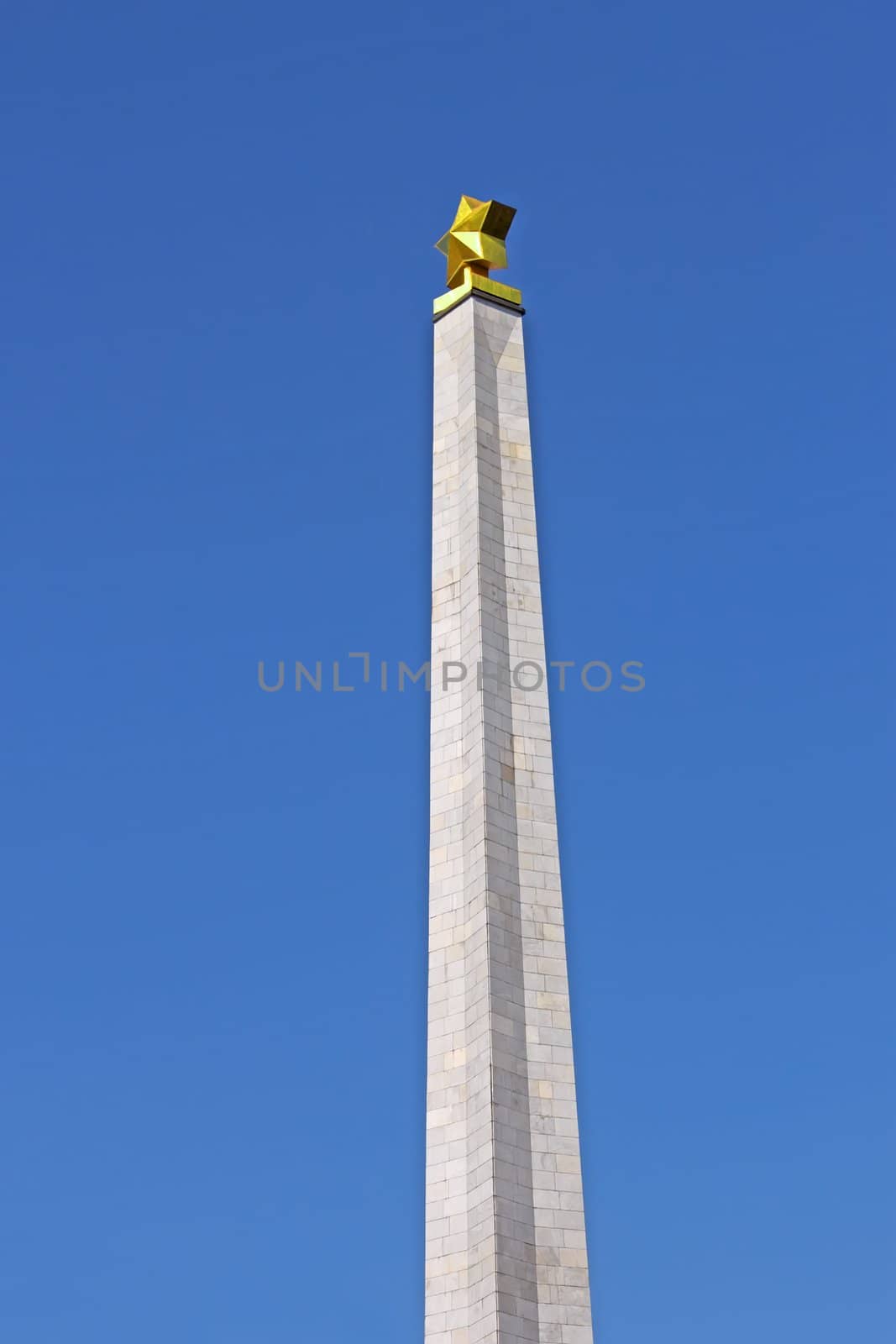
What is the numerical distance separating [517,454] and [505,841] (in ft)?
23.2

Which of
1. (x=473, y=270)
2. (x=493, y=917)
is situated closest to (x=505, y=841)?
(x=493, y=917)

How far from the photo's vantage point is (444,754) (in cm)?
2794

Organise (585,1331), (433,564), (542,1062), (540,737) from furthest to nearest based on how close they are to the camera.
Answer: (433,564) < (540,737) < (542,1062) < (585,1331)

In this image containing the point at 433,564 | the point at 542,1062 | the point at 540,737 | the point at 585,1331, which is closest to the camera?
the point at 585,1331

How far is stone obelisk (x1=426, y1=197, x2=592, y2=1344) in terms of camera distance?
929 inches

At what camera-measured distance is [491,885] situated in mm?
25703

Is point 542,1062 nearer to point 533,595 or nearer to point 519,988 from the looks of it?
point 519,988

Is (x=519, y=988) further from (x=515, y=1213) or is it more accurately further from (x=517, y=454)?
(x=517, y=454)

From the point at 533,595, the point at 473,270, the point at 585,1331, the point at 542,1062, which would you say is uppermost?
the point at 473,270

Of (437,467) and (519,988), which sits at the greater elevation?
(437,467)

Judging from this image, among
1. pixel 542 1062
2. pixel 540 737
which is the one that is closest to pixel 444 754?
pixel 540 737

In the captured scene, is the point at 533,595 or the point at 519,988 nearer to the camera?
the point at 519,988

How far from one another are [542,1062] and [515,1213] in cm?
225

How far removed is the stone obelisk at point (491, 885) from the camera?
2359cm
